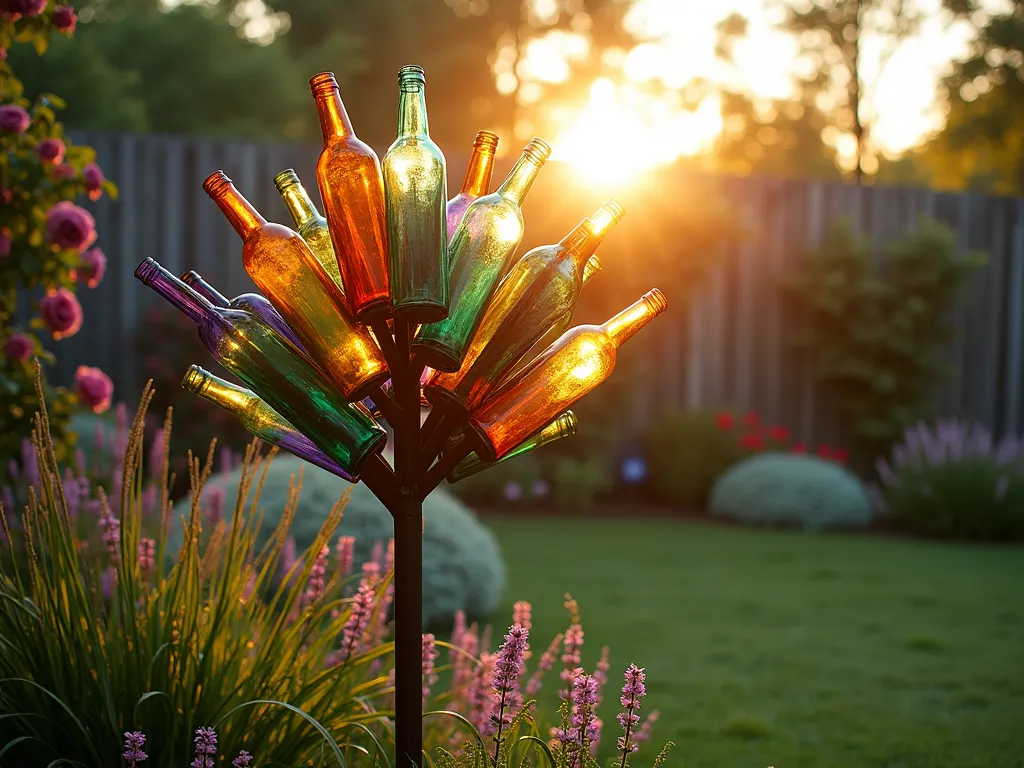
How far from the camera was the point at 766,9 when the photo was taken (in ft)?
75.3

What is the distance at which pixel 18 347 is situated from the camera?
11.6 ft

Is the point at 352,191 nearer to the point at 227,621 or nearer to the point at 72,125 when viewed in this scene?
the point at 227,621

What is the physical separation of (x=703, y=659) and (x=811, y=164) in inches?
1140

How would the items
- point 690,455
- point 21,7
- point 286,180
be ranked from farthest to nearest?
point 690,455 < point 21,7 < point 286,180

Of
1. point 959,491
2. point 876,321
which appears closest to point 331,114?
point 959,491

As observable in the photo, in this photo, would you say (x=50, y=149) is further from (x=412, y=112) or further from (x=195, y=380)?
(x=412, y=112)

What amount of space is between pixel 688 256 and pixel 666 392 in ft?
4.50

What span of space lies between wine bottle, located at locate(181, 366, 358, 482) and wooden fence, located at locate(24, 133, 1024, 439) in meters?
7.12

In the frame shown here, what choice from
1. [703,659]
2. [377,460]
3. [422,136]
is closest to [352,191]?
[422,136]

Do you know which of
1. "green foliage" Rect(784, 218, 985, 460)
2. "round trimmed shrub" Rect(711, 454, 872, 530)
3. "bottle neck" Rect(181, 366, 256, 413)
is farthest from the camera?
"green foliage" Rect(784, 218, 985, 460)

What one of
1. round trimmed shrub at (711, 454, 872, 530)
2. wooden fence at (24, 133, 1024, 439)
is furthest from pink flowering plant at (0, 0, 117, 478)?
round trimmed shrub at (711, 454, 872, 530)

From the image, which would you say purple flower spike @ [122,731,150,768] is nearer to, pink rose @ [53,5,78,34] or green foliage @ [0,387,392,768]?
green foliage @ [0,387,392,768]

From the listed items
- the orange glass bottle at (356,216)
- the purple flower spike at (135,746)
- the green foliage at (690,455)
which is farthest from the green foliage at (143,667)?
the green foliage at (690,455)

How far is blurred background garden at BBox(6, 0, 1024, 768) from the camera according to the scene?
363 cm
